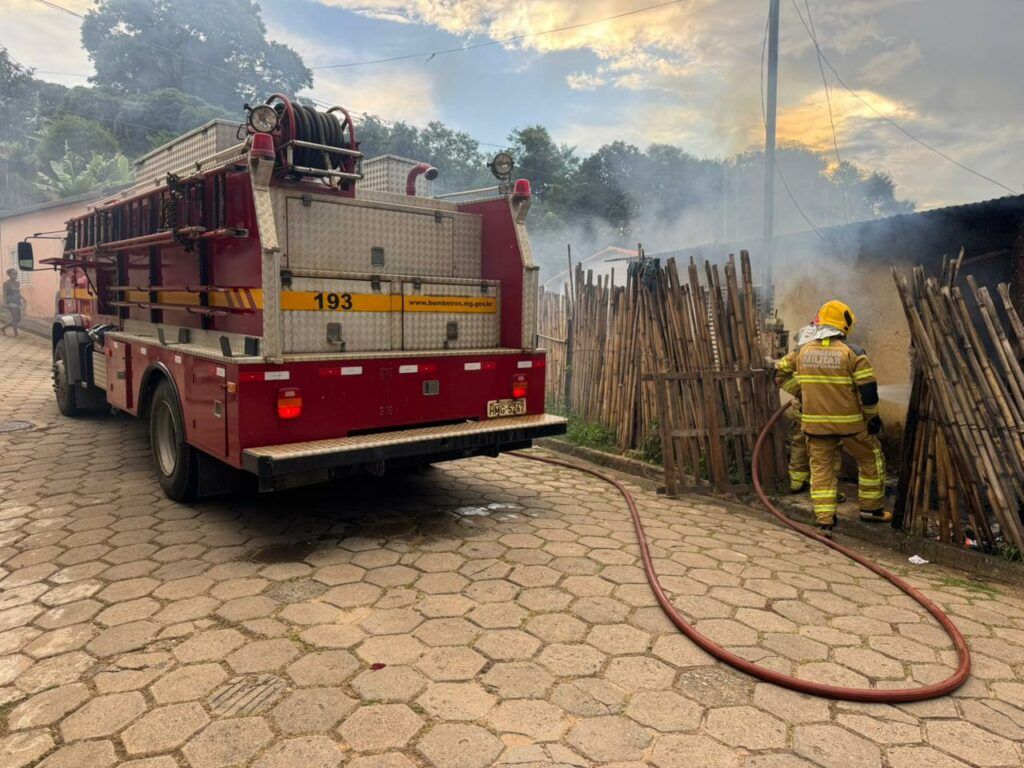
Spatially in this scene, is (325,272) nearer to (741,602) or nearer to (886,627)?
(741,602)

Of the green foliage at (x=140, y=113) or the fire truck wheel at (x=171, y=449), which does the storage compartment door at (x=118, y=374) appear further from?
the green foliage at (x=140, y=113)

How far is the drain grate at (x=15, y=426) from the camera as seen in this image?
25.3ft

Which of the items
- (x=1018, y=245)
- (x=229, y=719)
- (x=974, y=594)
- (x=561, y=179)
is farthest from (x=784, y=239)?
(x=561, y=179)

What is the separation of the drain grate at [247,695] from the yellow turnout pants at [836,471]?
3972mm

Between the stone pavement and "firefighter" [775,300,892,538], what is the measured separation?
0.51m

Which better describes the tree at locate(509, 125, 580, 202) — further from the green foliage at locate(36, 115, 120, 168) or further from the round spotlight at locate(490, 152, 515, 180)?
the round spotlight at locate(490, 152, 515, 180)

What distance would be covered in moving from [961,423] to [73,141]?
39.5 metres

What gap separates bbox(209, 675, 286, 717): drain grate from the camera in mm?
2617

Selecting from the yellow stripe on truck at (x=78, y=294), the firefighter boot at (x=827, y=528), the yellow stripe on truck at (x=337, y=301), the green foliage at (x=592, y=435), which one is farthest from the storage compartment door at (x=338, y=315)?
the yellow stripe on truck at (x=78, y=294)

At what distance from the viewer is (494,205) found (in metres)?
5.53

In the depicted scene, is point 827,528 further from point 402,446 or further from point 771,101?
point 771,101

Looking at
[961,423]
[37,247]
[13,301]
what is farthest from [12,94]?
[961,423]

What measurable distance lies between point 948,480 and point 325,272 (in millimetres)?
4347

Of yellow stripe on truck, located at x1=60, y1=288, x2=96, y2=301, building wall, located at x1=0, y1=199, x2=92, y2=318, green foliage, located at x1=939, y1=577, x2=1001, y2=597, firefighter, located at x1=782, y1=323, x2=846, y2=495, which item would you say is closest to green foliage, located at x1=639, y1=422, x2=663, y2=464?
firefighter, located at x1=782, y1=323, x2=846, y2=495
